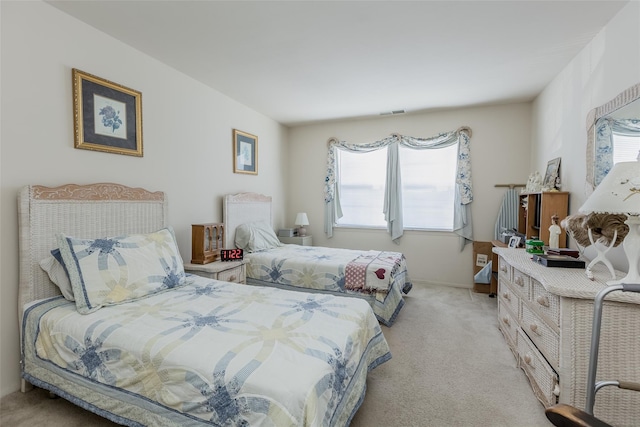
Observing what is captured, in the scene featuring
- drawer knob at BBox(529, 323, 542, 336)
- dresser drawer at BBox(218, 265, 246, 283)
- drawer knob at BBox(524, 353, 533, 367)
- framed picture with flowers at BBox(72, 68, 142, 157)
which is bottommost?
drawer knob at BBox(524, 353, 533, 367)

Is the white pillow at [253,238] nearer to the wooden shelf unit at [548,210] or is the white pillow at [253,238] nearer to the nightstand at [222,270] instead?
the nightstand at [222,270]

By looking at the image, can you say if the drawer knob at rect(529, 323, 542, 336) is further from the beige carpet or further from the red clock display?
the red clock display

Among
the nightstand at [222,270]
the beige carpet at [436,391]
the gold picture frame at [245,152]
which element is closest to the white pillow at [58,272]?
the beige carpet at [436,391]

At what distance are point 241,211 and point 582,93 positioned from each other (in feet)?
12.2

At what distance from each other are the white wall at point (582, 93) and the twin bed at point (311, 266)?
172cm

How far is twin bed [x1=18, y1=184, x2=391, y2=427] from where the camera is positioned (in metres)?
1.17

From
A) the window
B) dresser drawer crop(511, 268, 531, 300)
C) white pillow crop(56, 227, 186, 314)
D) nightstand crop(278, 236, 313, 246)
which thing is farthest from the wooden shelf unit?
white pillow crop(56, 227, 186, 314)

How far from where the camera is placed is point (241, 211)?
3926 millimetres

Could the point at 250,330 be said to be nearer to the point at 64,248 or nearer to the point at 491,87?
the point at 64,248

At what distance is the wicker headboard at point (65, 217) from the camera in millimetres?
1845

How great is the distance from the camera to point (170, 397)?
1.26 meters

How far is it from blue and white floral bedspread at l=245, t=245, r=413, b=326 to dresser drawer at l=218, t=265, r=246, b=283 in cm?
29

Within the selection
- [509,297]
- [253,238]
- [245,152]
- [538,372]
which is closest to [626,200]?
[538,372]

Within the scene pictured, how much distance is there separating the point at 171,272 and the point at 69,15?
6.47 feet
